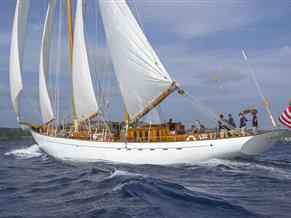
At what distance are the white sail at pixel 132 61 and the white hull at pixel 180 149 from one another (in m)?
3.00

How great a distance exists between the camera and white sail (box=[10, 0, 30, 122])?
1372 inches

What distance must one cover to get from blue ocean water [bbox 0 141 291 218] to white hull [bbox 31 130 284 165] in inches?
105

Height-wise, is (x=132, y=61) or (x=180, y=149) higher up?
(x=132, y=61)

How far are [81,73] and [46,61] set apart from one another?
A: 605 centimetres

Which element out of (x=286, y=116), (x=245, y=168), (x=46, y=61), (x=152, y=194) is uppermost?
(x=46, y=61)

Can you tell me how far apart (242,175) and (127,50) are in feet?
39.9

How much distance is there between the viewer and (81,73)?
31344 mm

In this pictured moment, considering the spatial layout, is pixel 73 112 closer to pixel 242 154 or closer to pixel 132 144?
pixel 132 144

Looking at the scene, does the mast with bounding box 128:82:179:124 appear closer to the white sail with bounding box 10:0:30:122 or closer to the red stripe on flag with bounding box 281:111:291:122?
the red stripe on flag with bounding box 281:111:291:122

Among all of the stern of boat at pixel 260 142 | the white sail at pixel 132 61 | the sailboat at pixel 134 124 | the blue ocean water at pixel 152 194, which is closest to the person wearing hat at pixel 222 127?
the sailboat at pixel 134 124

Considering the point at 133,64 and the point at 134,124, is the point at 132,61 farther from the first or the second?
the point at 134,124

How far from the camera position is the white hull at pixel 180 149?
77.8 feet

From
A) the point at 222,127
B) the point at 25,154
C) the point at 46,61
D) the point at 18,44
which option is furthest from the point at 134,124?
the point at 25,154

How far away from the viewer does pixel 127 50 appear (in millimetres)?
26531
